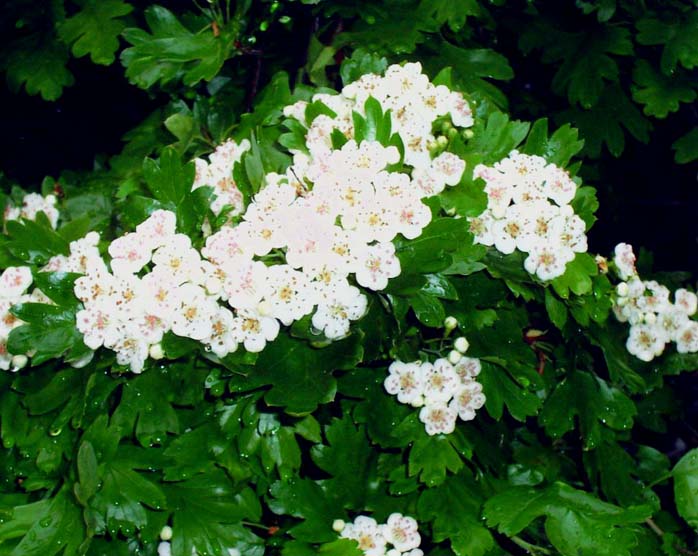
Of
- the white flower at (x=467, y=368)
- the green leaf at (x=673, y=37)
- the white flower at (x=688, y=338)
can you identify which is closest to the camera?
the white flower at (x=467, y=368)

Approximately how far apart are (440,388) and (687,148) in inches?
42.0

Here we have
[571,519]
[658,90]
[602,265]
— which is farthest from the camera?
[658,90]

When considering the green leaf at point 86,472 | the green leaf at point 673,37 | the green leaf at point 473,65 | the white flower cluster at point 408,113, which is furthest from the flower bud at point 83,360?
the green leaf at point 673,37

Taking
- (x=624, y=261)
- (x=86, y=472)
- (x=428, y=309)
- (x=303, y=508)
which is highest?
(x=428, y=309)

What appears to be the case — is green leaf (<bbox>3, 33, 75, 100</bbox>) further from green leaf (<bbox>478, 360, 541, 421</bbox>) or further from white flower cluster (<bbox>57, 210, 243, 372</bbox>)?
green leaf (<bbox>478, 360, 541, 421</bbox>)

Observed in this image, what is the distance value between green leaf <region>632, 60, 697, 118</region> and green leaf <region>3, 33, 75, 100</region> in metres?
1.32

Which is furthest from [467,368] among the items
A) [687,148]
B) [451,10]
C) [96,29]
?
[96,29]

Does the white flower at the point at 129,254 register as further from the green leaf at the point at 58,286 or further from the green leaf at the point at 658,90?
the green leaf at the point at 658,90

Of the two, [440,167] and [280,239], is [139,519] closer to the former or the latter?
[280,239]

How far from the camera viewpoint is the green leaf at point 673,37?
180cm

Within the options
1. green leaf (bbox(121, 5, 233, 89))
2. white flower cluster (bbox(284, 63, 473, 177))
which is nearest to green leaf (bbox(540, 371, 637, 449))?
white flower cluster (bbox(284, 63, 473, 177))

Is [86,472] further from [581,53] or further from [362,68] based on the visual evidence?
[581,53]

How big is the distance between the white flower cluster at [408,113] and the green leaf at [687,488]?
0.74m

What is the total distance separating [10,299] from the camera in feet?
3.98
